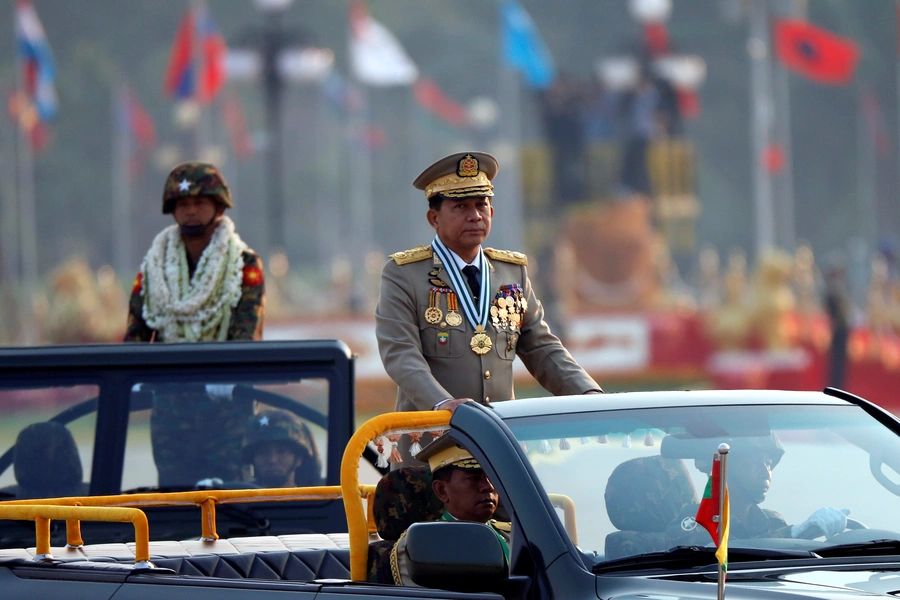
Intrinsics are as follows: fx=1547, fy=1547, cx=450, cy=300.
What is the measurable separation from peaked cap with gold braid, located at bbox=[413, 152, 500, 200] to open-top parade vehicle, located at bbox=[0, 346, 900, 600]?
101cm

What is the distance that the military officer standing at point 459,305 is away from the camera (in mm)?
4879

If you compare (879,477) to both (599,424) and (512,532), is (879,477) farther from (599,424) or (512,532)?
(512,532)

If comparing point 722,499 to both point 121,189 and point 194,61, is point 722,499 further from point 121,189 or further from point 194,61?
point 121,189

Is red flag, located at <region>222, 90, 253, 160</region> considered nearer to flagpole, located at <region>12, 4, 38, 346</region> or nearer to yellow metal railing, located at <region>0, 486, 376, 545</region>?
flagpole, located at <region>12, 4, 38, 346</region>

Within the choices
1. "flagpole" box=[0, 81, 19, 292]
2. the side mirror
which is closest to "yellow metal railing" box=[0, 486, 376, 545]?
the side mirror

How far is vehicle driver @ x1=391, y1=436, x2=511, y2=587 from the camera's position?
3.86 m

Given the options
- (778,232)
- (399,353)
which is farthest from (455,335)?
(778,232)

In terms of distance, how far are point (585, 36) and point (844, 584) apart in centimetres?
5557

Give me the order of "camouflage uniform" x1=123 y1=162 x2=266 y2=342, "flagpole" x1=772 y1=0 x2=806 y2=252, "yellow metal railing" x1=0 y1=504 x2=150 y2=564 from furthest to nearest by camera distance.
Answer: "flagpole" x1=772 y1=0 x2=806 y2=252 < "camouflage uniform" x1=123 y1=162 x2=266 y2=342 < "yellow metal railing" x1=0 y1=504 x2=150 y2=564

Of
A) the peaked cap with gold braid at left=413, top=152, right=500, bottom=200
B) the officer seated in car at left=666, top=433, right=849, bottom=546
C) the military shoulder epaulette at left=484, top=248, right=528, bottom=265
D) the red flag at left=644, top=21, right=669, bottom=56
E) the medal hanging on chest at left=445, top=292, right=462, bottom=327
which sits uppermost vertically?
the red flag at left=644, top=21, right=669, bottom=56

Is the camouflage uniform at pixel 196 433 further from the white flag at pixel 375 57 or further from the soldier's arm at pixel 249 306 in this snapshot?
the white flag at pixel 375 57

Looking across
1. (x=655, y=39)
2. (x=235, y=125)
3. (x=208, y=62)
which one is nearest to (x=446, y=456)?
(x=208, y=62)

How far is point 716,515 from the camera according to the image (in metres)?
3.06

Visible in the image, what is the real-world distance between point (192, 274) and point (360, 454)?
9.46 ft
